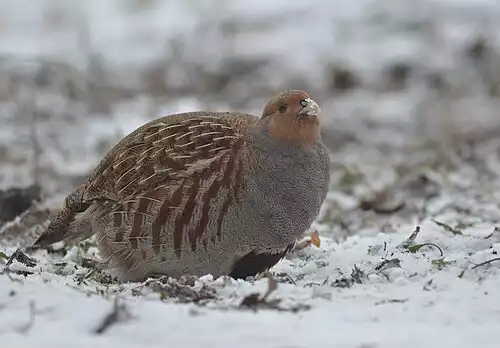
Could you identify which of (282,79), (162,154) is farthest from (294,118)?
(282,79)

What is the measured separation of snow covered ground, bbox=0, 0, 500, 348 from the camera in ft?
10.2

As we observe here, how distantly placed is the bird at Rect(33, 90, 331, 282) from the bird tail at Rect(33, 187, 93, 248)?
0.22m

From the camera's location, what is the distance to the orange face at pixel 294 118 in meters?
4.18

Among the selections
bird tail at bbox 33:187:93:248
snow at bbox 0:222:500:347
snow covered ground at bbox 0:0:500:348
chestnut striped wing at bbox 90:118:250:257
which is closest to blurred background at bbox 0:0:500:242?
snow covered ground at bbox 0:0:500:348

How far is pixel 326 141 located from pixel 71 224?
17.0 ft

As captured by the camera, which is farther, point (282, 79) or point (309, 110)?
point (282, 79)

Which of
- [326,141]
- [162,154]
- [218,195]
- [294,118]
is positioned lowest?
[326,141]

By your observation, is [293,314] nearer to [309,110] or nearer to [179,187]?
[179,187]

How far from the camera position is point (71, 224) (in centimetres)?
459

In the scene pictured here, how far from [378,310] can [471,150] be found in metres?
5.49

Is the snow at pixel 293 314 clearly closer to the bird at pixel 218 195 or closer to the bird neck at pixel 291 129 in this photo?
the bird at pixel 218 195

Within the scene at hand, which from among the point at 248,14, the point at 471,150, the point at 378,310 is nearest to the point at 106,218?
the point at 378,310

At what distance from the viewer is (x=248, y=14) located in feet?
50.8

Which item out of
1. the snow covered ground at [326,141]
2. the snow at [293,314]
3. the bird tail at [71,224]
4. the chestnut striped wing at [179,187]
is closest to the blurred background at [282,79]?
the snow covered ground at [326,141]
